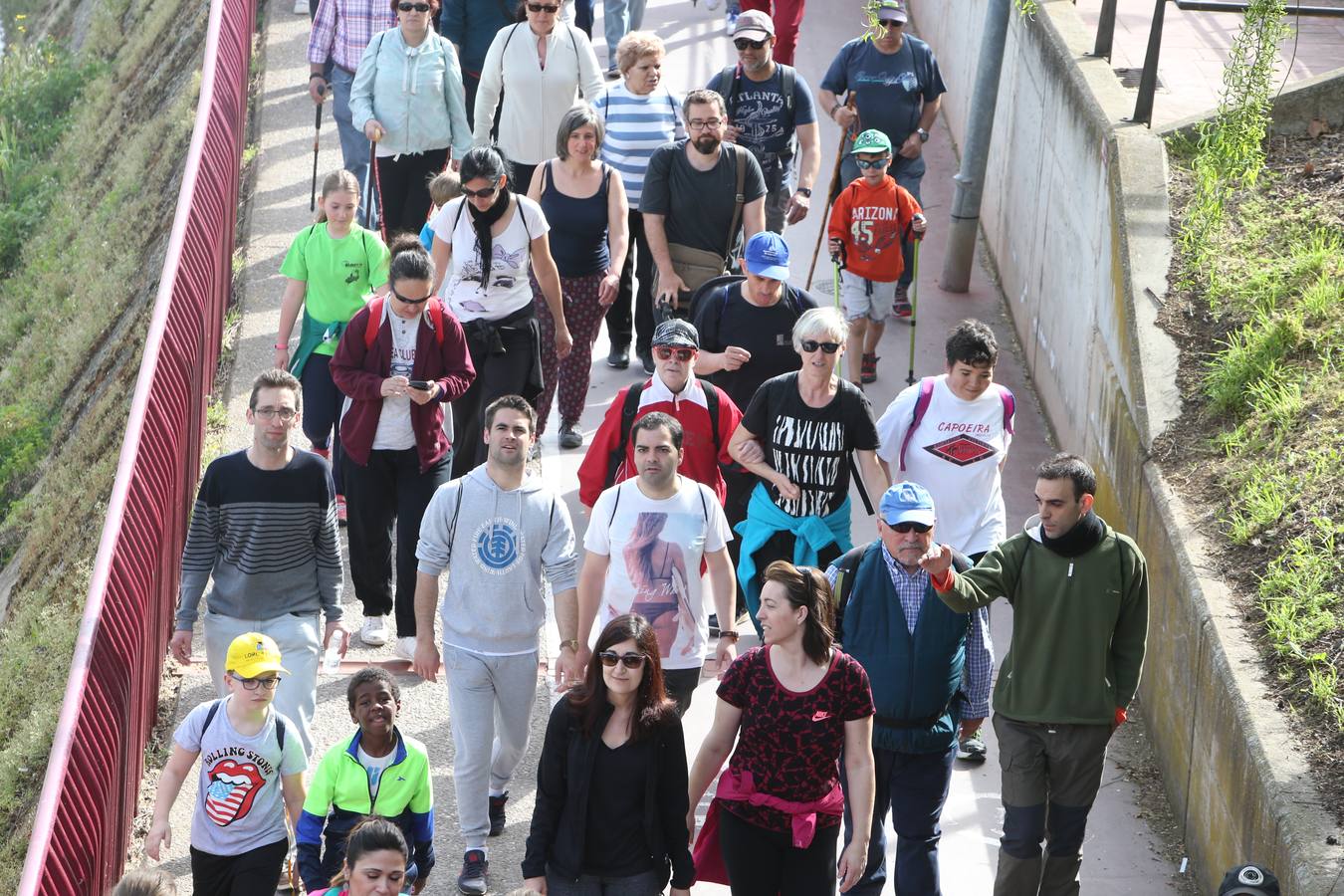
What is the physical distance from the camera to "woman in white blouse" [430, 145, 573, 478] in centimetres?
900

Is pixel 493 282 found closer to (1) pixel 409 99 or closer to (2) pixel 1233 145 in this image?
(1) pixel 409 99

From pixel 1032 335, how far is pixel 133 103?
14.3 metres

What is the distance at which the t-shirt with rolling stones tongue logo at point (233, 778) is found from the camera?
20.6 feet

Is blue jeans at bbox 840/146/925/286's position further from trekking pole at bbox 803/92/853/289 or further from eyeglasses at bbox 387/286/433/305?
eyeglasses at bbox 387/286/433/305

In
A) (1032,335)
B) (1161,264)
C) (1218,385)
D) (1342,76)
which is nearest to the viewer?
(1218,385)

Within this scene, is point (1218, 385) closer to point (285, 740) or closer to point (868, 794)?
point (868, 794)

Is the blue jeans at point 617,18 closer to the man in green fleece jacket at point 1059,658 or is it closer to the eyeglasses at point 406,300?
the eyeglasses at point 406,300

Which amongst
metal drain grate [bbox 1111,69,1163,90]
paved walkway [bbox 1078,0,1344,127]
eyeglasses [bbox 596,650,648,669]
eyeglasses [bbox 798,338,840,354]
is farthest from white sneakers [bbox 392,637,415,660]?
metal drain grate [bbox 1111,69,1163,90]

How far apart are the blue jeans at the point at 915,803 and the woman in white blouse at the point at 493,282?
3.40m

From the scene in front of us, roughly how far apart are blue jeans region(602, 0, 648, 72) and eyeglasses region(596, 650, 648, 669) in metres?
10.0

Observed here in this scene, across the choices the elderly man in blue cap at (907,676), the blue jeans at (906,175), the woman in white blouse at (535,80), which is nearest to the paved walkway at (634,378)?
the blue jeans at (906,175)

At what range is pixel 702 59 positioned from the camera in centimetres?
1591

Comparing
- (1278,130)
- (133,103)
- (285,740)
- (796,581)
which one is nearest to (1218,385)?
(1278,130)

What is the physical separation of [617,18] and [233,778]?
395 inches
